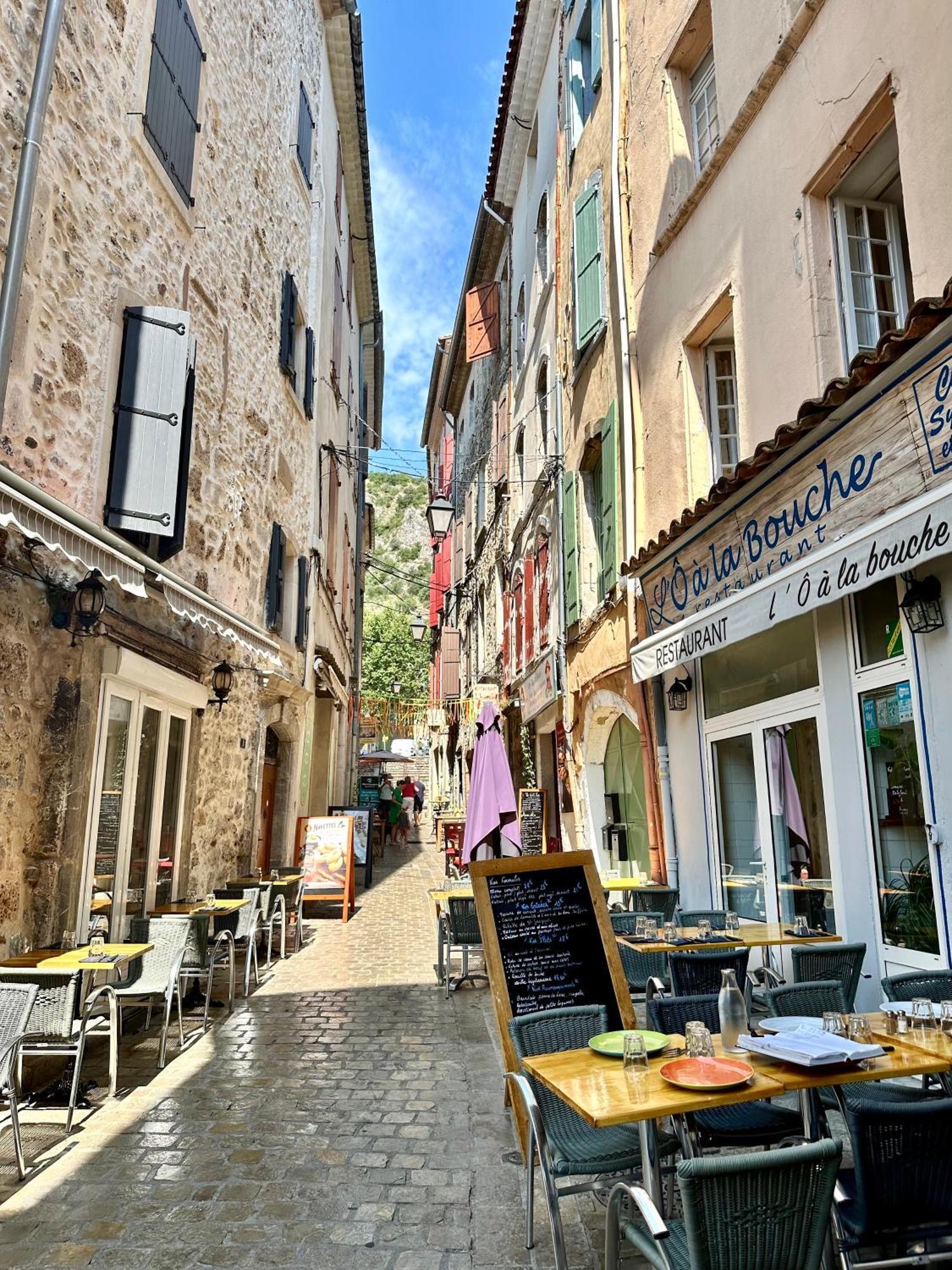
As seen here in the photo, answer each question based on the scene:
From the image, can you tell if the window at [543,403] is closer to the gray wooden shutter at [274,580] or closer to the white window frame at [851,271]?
the gray wooden shutter at [274,580]

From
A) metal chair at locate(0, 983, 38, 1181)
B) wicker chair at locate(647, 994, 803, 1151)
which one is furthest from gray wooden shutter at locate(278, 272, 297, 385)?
wicker chair at locate(647, 994, 803, 1151)

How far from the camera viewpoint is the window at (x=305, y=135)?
1263 centimetres

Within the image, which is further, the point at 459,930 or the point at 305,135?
the point at 305,135

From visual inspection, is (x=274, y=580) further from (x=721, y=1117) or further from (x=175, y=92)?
(x=721, y=1117)

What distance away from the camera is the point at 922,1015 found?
314 centimetres

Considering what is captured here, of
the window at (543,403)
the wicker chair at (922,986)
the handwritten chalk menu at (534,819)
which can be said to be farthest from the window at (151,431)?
the handwritten chalk menu at (534,819)

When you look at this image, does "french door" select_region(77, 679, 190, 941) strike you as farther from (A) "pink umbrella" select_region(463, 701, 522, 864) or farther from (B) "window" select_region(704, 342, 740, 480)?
(B) "window" select_region(704, 342, 740, 480)

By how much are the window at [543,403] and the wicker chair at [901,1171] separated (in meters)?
11.4

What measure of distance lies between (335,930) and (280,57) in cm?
1165

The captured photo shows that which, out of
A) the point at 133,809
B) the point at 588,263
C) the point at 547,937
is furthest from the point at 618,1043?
the point at 588,263

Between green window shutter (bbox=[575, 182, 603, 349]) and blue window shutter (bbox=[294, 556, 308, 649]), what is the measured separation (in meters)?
5.16

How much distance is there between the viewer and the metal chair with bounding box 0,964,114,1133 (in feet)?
14.4

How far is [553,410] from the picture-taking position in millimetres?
12312

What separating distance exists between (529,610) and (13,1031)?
10784 mm
